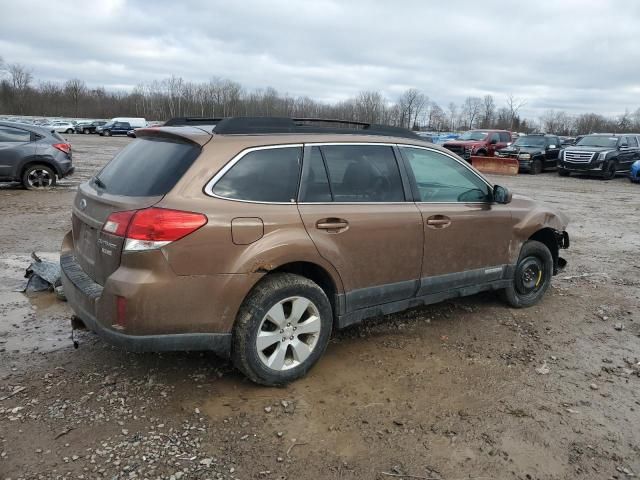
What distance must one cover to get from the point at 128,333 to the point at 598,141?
23.6 m

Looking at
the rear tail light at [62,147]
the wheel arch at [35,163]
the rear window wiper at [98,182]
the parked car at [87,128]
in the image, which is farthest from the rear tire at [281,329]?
the parked car at [87,128]

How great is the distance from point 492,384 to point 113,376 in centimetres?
271

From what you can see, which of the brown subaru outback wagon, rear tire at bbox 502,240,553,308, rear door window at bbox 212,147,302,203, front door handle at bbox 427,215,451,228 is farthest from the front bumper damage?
rear door window at bbox 212,147,302,203

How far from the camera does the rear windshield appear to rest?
10.8 ft

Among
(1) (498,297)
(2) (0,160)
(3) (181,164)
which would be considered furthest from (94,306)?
(2) (0,160)

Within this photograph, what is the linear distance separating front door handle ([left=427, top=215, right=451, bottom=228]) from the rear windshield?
1969mm

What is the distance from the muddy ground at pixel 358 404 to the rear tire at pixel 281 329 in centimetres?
18

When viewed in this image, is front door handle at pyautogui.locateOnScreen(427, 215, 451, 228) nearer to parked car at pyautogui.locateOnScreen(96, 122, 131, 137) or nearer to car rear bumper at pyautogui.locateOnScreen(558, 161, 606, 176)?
car rear bumper at pyautogui.locateOnScreen(558, 161, 606, 176)

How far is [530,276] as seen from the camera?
214 inches

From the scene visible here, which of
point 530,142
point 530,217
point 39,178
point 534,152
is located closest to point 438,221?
point 530,217

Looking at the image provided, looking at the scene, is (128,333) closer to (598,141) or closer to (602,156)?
(602,156)

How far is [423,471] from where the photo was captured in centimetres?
286

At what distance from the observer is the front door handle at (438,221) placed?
4279mm

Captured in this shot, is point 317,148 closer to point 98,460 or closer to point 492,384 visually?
point 492,384
